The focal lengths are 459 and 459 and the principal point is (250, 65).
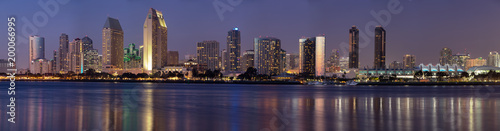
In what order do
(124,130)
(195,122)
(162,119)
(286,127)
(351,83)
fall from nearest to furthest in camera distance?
(124,130), (286,127), (195,122), (162,119), (351,83)

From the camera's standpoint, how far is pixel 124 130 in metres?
26.3

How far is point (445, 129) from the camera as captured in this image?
91.8 ft

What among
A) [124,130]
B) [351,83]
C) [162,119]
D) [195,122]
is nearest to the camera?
[124,130]

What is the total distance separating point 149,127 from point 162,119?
5382mm

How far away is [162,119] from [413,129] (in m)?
17.2

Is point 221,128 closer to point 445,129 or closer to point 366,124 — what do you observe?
point 366,124

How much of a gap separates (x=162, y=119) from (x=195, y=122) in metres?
3.34

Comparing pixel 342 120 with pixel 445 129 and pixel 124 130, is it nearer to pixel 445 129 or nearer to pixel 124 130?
pixel 445 129

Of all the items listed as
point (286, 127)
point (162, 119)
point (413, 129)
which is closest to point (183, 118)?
point (162, 119)

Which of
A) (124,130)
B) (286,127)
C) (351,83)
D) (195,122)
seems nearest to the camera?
(124,130)

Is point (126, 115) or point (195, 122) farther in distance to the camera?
point (126, 115)

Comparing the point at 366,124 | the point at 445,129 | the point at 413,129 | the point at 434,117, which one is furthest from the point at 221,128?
the point at 434,117

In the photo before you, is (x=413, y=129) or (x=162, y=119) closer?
(x=413, y=129)

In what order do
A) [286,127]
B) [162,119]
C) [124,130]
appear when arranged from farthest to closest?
[162,119] → [286,127] → [124,130]
